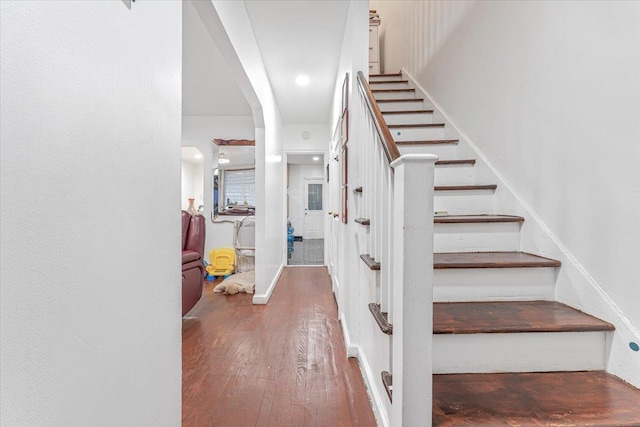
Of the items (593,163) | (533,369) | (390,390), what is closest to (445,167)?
(593,163)

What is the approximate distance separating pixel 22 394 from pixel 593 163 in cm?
204

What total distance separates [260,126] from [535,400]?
319cm

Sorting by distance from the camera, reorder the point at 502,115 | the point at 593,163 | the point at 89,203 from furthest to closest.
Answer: the point at 502,115 → the point at 593,163 → the point at 89,203

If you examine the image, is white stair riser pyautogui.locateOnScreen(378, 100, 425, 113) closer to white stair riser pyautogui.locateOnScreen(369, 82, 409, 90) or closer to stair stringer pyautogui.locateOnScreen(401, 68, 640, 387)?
white stair riser pyautogui.locateOnScreen(369, 82, 409, 90)

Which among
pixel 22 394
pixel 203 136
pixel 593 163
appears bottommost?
pixel 22 394

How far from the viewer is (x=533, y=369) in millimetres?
1356

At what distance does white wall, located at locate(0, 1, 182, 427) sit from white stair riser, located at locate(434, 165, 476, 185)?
192 cm

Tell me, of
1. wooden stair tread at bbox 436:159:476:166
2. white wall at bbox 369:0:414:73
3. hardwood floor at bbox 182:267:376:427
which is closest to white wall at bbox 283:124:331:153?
white wall at bbox 369:0:414:73

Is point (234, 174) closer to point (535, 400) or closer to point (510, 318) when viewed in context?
point (510, 318)

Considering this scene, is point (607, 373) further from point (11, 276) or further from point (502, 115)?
point (11, 276)

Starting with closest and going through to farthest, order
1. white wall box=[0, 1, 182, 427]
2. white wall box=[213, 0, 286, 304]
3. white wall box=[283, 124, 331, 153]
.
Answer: white wall box=[0, 1, 182, 427], white wall box=[213, 0, 286, 304], white wall box=[283, 124, 331, 153]

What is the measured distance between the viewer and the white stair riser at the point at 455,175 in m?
2.40

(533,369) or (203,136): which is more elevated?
(203,136)

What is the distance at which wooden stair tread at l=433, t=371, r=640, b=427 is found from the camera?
1062 mm
